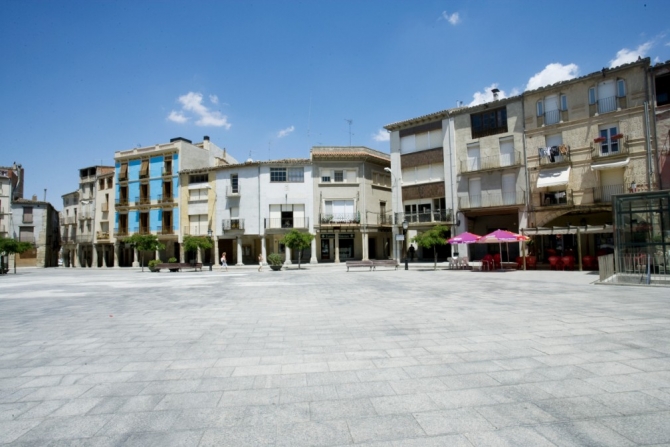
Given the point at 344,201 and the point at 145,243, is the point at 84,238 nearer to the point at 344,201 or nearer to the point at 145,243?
the point at 145,243

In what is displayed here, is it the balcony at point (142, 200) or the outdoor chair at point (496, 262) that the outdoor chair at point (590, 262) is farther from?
the balcony at point (142, 200)

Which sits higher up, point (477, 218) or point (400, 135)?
point (400, 135)

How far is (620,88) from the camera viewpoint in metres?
22.2

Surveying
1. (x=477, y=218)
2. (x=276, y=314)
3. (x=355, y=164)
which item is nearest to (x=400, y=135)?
(x=355, y=164)

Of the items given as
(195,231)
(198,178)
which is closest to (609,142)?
(198,178)

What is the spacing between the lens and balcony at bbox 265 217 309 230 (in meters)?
37.0

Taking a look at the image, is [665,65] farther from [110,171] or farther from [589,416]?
[110,171]

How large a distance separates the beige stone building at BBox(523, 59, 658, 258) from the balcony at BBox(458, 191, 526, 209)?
86cm

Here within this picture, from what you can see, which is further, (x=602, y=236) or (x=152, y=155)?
(x=152, y=155)

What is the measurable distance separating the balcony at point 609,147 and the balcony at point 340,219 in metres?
19.4

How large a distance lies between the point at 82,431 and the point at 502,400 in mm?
3593

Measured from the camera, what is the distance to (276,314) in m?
8.27

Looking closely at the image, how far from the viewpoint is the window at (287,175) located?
37281mm

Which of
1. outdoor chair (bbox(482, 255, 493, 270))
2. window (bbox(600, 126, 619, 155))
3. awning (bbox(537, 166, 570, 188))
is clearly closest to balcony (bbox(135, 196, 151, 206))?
outdoor chair (bbox(482, 255, 493, 270))
